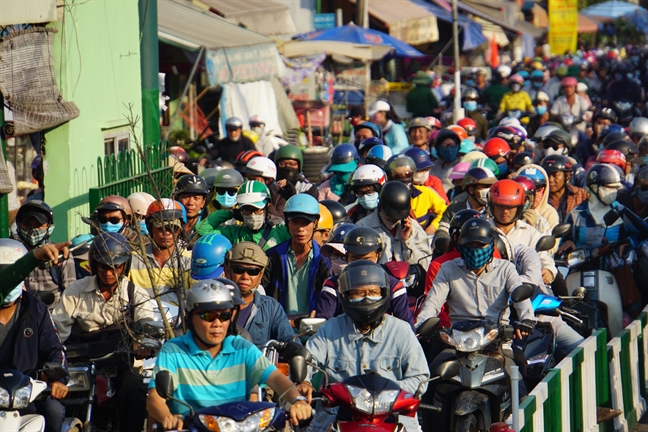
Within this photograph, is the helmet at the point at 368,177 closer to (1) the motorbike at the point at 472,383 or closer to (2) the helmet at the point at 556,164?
(2) the helmet at the point at 556,164

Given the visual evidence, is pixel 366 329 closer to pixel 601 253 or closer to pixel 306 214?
pixel 306 214

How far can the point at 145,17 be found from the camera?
17.2 meters

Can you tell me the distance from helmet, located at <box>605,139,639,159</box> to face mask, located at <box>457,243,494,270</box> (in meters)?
8.67

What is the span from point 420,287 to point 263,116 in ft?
50.0

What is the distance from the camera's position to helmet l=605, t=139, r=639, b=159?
1764 centimetres

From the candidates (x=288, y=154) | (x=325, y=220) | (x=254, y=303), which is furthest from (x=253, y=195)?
(x=288, y=154)

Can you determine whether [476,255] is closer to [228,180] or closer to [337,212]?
[337,212]

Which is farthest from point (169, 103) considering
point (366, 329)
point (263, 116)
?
point (366, 329)

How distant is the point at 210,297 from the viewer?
678 cm

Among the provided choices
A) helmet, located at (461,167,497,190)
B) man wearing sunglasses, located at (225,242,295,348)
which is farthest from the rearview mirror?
helmet, located at (461,167,497,190)

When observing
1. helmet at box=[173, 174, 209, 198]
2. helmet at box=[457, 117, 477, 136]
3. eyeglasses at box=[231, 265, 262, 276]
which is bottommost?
helmet at box=[457, 117, 477, 136]

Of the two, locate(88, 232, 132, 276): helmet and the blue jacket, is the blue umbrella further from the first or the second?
the blue jacket

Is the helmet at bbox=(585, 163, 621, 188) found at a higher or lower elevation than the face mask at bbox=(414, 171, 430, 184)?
higher

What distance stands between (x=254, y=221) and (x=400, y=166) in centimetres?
270
